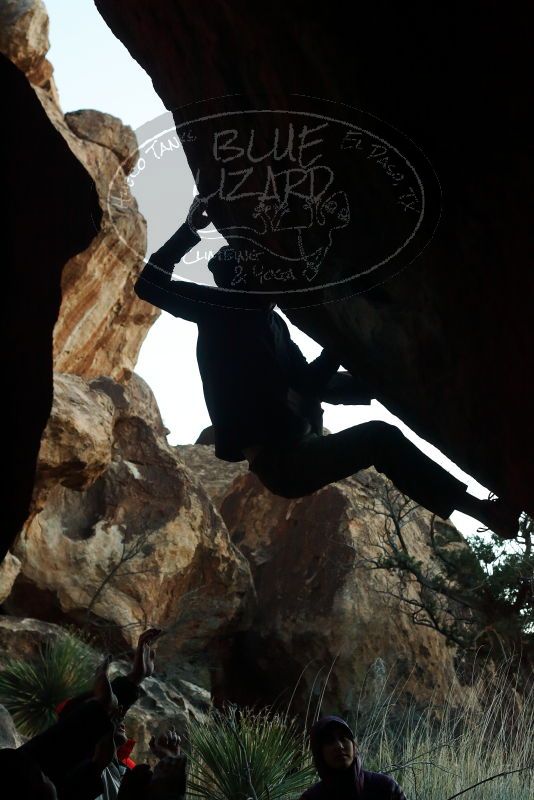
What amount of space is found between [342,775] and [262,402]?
1.85 metres

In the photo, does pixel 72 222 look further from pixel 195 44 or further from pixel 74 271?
pixel 74 271

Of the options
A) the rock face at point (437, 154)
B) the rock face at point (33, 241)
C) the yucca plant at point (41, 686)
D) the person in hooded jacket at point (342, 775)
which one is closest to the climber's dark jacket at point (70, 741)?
the rock face at point (33, 241)

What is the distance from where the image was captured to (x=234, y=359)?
473cm

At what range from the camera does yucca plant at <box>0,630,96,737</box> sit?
9250mm

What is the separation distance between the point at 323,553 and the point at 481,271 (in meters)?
12.5

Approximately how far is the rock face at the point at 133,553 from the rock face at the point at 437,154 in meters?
8.11

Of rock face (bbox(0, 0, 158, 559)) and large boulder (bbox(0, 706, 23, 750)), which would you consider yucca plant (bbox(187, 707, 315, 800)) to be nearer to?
large boulder (bbox(0, 706, 23, 750))

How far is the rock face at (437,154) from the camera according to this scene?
10.0ft

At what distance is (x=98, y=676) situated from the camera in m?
3.96

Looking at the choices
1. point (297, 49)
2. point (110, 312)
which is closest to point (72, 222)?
point (297, 49)

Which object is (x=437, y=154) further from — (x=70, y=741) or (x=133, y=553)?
(x=133, y=553)

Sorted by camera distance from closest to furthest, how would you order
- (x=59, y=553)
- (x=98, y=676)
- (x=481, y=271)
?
(x=481, y=271)
(x=98, y=676)
(x=59, y=553)

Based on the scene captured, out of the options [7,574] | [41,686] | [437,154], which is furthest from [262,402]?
[7,574]

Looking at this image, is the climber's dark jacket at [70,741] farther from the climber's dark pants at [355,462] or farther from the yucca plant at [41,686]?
the yucca plant at [41,686]
